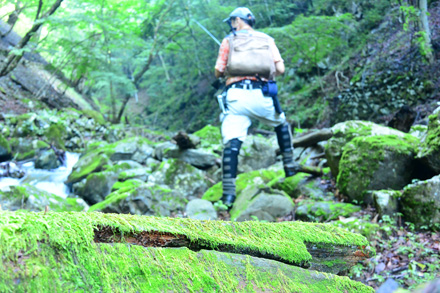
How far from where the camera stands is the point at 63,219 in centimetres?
134

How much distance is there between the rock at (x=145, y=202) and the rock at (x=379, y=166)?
2789mm

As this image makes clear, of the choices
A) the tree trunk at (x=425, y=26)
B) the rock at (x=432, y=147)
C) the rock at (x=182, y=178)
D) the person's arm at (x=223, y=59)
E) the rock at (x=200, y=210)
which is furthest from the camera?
the tree trunk at (x=425, y=26)

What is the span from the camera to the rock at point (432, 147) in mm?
4496

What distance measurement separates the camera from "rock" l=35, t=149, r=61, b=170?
10.8 meters

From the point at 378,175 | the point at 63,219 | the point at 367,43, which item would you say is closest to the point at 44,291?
the point at 63,219

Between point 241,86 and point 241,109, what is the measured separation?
377 millimetres

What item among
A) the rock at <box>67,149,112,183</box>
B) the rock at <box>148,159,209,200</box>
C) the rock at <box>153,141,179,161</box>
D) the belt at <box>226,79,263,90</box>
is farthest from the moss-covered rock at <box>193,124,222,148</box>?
the belt at <box>226,79,263,90</box>

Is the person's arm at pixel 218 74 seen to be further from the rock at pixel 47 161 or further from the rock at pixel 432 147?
the rock at pixel 47 161

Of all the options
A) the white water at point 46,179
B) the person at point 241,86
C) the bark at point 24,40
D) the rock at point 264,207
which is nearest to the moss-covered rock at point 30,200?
the white water at point 46,179

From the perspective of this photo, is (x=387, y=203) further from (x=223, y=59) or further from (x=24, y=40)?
(x=24, y=40)

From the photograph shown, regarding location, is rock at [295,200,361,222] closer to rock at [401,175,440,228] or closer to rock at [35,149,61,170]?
rock at [401,175,440,228]

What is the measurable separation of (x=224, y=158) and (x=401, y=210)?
2.73m

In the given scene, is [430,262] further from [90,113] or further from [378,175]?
[90,113]

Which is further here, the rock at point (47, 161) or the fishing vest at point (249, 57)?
the rock at point (47, 161)
